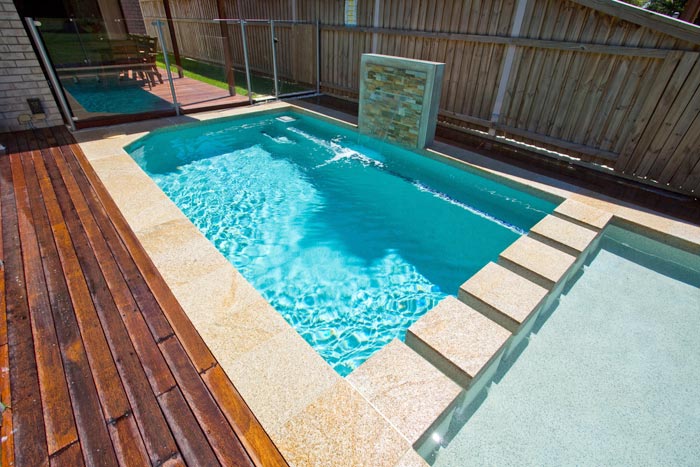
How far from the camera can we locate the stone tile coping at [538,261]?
117 inches

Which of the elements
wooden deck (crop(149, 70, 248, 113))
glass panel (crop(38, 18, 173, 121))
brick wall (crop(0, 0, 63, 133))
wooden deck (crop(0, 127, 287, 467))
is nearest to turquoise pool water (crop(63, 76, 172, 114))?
glass panel (crop(38, 18, 173, 121))

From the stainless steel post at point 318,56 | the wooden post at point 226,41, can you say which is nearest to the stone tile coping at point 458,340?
the wooden post at point 226,41

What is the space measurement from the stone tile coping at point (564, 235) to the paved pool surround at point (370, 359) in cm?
1

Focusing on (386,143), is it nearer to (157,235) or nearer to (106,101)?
(157,235)

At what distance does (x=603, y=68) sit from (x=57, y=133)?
29.1ft

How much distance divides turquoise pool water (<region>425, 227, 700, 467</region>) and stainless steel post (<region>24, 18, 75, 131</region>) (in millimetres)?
7301

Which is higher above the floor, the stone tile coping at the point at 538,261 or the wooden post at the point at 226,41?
the wooden post at the point at 226,41

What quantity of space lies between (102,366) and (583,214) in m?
4.91

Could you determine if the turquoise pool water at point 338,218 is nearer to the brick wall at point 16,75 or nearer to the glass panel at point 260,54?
the brick wall at point 16,75

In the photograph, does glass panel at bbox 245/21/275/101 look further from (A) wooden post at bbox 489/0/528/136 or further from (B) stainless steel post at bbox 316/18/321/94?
(A) wooden post at bbox 489/0/528/136

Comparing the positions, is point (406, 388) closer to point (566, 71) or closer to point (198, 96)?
point (566, 71)

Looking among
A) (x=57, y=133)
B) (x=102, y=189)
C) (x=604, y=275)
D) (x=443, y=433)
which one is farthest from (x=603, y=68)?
(x=57, y=133)

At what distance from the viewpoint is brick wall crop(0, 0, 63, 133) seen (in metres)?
5.16

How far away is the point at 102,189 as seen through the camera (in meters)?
4.09
